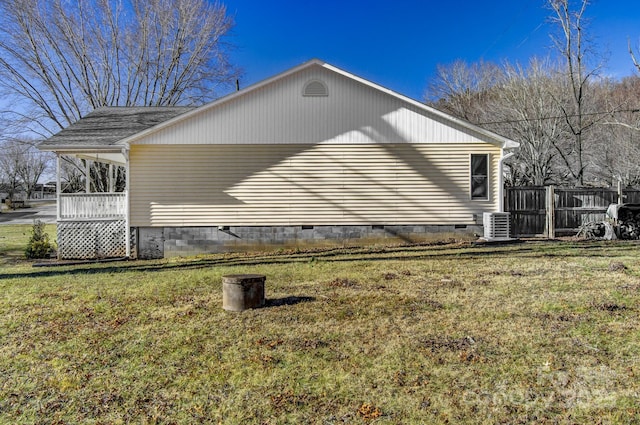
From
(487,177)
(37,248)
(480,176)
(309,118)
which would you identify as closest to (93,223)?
(37,248)

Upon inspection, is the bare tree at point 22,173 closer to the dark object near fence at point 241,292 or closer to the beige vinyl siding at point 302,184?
the beige vinyl siding at point 302,184

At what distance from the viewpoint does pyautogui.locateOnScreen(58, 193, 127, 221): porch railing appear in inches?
453

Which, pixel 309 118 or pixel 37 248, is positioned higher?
pixel 309 118

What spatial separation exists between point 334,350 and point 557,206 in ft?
38.5

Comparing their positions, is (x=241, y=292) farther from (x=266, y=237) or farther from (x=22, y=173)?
(x=22, y=173)

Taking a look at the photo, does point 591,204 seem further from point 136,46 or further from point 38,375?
point 136,46

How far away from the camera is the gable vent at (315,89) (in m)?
11.7

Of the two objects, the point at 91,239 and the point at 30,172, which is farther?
the point at 30,172

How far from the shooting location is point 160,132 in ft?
38.0

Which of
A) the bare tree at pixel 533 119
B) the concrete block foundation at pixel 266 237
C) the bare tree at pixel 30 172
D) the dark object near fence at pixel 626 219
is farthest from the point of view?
the bare tree at pixel 30 172

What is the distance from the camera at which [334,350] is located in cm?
425

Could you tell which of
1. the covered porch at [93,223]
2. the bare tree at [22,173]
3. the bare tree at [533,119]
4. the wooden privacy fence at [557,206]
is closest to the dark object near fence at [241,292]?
the covered porch at [93,223]

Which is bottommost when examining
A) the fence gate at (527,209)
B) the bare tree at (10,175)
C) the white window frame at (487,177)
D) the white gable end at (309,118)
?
the fence gate at (527,209)

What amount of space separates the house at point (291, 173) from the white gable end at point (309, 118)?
3cm
